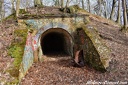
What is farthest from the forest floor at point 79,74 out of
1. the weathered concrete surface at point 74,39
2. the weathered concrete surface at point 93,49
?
the weathered concrete surface at point 74,39

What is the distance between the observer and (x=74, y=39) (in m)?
11.9

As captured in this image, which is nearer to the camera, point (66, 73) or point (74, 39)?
point (66, 73)

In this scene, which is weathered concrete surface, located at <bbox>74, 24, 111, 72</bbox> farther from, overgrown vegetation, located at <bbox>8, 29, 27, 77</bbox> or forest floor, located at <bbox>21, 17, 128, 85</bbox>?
overgrown vegetation, located at <bbox>8, 29, 27, 77</bbox>

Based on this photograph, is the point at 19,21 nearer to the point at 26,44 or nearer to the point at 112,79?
the point at 26,44

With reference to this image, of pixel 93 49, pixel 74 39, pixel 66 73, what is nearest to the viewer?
pixel 66 73

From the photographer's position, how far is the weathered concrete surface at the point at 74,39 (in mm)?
9070

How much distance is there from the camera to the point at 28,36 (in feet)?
33.4

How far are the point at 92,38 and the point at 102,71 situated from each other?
2.04m

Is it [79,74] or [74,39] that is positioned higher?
[74,39]

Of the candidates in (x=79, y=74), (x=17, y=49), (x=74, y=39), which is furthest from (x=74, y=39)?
(x=17, y=49)

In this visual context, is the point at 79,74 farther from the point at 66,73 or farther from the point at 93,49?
the point at 93,49

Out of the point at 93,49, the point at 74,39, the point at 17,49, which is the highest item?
the point at 74,39

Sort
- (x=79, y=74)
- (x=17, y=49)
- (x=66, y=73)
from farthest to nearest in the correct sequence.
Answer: (x=17, y=49) → (x=66, y=73) → (x=79, y=74)

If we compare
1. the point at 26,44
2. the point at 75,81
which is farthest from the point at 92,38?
the point at 26,44
